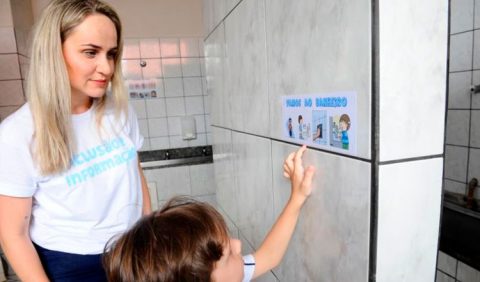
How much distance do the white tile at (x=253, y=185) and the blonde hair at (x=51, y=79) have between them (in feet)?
1.54

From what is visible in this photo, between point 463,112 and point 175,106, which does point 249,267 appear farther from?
point 175,106

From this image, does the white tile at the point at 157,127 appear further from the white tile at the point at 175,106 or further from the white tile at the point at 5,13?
the white tile at the point at 5,13

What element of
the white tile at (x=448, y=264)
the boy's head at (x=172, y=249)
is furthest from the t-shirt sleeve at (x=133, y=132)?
the white tile at (x=448, y=264)

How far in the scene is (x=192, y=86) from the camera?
2717mm

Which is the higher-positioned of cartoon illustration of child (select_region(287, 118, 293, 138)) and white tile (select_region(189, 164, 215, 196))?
cartoon illustration of child (select_region(287, 118, 293, 138))

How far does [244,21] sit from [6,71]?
204 centimetres

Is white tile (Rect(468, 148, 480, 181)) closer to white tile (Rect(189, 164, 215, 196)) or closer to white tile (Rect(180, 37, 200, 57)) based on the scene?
white tile (Rect(189, 164, 215, 196))

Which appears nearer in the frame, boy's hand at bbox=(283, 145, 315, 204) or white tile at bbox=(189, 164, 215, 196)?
boy's hand at bbox=(283, 145, 315, 204)

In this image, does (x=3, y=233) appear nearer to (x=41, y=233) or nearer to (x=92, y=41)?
(x=41, y=233)

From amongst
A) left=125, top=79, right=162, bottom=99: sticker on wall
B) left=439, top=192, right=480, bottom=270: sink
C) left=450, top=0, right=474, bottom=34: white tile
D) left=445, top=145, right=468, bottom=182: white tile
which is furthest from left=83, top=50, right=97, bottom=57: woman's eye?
left=125, top=79, right=162, bottom=99: sticker on wall

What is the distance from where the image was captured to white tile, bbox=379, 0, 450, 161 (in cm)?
38

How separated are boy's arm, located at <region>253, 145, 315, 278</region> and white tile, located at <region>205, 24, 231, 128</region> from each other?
0.51 metres

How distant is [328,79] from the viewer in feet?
1.59

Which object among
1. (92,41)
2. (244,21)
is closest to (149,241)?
(92,41)
